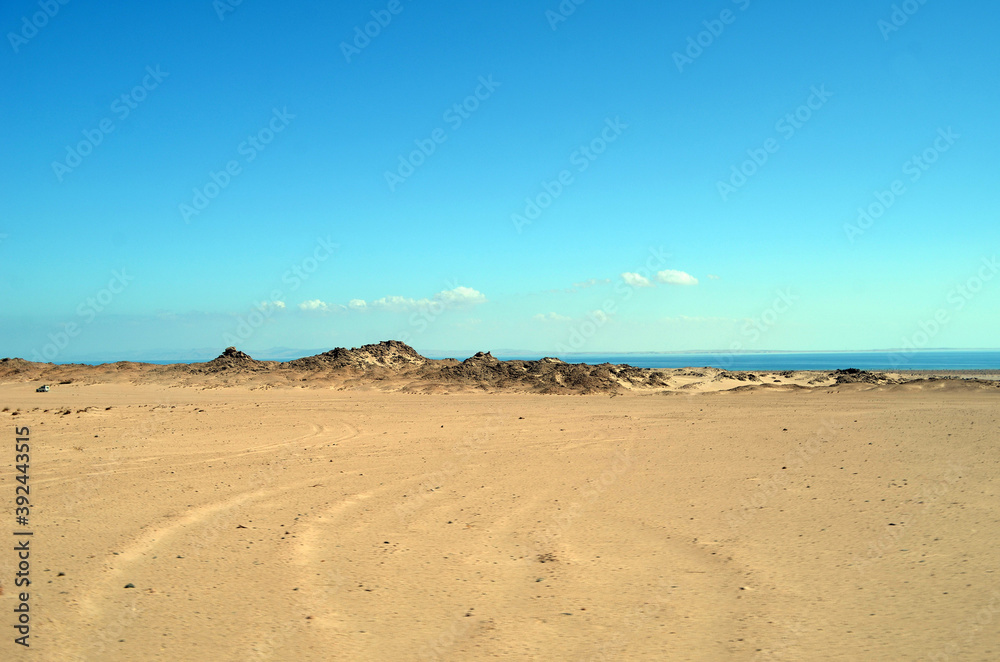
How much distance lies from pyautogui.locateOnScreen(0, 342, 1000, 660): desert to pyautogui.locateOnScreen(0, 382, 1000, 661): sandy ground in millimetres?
31

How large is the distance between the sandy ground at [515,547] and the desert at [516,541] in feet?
0.10

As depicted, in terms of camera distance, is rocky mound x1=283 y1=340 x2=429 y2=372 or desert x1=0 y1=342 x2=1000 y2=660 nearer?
desert x1=0 y1=342 x2=1000 y2=660

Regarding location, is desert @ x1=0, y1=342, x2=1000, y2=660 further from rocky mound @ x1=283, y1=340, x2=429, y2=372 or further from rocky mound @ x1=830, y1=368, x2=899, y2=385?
rocky mound @ x1=283, y1=340, x2=429, y2=372

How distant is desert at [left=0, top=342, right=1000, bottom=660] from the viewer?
14.3 ft

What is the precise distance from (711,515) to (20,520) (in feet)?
27.9

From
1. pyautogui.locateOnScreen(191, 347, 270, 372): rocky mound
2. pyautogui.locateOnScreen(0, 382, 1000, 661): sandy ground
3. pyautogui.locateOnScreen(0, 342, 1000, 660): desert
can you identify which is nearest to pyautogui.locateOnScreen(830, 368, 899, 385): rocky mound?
pyautogui.locateOnScreen(0, 342, 1000, 660): desert

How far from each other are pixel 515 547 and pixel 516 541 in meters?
0.20

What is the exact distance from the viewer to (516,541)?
651cm

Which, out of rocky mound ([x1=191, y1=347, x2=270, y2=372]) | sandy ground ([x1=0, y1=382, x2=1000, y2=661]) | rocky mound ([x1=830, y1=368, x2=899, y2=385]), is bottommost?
sandy ground ([x1=0, y1=382, x2=1000, y2=661])

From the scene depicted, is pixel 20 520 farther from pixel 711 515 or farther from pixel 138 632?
pixel 711 515

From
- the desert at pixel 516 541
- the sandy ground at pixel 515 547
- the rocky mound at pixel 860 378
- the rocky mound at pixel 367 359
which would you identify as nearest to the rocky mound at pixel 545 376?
the rocky mound at pixel 367 359

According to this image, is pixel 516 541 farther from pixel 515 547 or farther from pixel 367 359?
pixel 367 359

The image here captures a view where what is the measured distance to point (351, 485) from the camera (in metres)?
9.20

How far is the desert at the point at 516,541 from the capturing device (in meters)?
4.37
